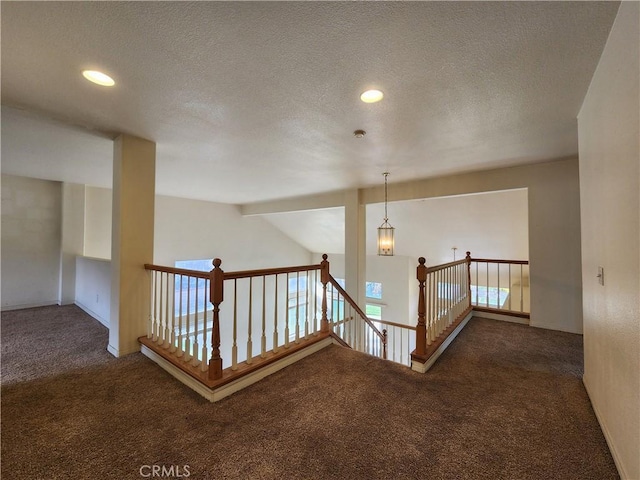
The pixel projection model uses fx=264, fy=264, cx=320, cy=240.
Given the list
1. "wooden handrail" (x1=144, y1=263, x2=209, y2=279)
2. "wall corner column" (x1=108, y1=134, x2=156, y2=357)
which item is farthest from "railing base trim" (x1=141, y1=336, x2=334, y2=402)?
"wooden handrail" (x1=144, y1=263, x2=209, y2=279)

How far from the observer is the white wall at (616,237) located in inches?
47.6

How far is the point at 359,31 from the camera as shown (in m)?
1.43

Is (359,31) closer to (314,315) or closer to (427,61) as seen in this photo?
(427,61)

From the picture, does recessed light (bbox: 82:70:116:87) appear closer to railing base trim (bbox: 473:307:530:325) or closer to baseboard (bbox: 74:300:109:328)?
baseboard (bbox: 74:300:109:328)

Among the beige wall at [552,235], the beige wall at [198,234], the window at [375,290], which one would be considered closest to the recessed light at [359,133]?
the beige wall at [552,235]

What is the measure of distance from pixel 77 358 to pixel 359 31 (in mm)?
3847

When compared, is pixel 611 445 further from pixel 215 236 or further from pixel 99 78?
pixel 215 236

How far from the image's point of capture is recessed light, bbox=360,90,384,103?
200 centimetres

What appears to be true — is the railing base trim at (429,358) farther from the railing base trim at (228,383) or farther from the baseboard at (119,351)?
the baseboard at (119,351)

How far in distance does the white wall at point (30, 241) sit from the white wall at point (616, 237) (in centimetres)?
744

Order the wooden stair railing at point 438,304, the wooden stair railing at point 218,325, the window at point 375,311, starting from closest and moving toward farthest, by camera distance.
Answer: the wooden stair railing at point 218,325, the wooden stair railing at point 438,304, the window at point 375,311

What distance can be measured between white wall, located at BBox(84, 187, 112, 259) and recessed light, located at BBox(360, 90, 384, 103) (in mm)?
5899

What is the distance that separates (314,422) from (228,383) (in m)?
0.77

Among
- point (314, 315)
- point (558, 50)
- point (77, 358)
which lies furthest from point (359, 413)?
point (77, 358)
